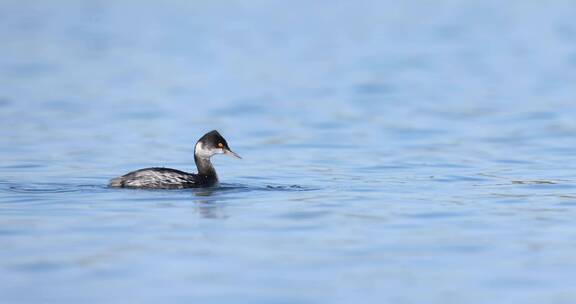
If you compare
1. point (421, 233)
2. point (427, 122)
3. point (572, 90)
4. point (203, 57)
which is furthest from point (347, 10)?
point (421, 233)

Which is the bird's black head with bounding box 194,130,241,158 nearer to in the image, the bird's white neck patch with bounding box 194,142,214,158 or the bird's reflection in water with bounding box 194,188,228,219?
the bird's white neck patch with bounding box 194,142,214,158

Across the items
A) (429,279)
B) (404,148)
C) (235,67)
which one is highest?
(235,67)

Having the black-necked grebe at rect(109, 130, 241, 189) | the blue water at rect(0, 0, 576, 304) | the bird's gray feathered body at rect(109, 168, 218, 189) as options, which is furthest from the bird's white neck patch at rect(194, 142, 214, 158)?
the bird's gray feathered body at rect(109, 168, 218, 189)

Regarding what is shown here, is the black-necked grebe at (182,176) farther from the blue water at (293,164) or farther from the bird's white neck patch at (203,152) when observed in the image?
the blue water at (293,164)

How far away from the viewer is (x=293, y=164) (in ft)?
68.4

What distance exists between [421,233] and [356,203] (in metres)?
2.47

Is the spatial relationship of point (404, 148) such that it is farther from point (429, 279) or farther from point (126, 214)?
point (429, 279)

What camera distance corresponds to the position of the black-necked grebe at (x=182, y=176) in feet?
56.0

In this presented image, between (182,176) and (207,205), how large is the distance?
68.7 inches

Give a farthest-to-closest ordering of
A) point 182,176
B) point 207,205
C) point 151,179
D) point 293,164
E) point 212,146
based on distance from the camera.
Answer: point 293,164
point 212,146
point 182,176
point 151,179
point 207,205

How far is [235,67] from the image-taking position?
132ft

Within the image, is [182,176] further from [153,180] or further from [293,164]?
[293,164]

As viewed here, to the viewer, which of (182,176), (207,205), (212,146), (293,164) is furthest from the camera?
(293,164)

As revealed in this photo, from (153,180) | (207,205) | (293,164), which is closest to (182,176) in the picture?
(153,180)
